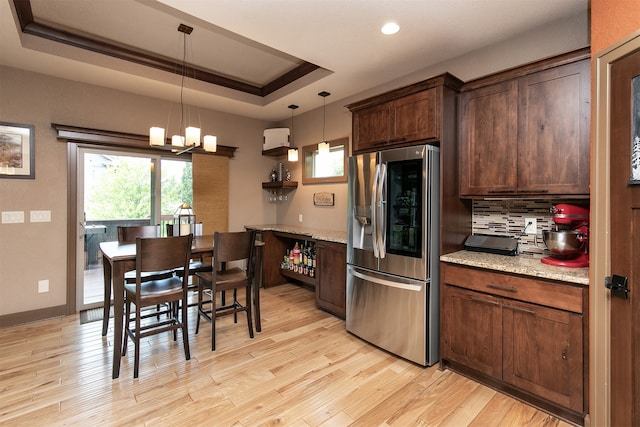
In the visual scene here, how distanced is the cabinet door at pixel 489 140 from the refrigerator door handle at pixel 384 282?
35.2 inches

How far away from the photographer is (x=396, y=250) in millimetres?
2611

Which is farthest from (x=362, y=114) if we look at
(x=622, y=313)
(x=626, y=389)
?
(x=626, y=389)

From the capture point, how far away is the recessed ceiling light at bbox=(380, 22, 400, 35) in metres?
2.36

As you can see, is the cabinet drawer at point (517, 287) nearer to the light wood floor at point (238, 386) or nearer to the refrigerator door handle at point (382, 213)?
the refrigerator door handle at point (382, 213)

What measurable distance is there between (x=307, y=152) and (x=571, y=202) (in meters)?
3.32

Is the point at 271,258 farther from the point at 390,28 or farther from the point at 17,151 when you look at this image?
the point at 390,28

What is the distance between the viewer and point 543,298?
6.19ft

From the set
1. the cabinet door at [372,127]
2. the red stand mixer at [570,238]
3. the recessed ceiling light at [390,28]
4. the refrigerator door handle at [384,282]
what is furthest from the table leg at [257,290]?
the red stand mixer at [570,238]

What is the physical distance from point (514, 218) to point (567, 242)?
58cm

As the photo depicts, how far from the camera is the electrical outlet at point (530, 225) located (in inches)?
95.2

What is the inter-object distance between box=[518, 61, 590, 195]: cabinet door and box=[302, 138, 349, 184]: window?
2.18m

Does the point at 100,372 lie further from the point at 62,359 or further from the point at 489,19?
the point at 489,19

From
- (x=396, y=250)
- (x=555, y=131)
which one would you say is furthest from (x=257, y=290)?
(x=555, y=131)

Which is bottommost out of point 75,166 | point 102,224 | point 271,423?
point 271,423
